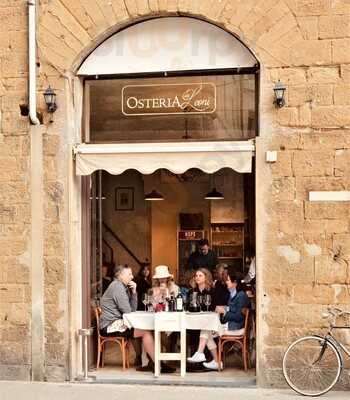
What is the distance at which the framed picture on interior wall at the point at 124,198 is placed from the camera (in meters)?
12.8

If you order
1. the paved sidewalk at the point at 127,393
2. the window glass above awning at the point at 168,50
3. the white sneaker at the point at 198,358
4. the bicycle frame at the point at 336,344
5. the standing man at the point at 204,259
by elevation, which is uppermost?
the window glass above awning at the point at 168,50

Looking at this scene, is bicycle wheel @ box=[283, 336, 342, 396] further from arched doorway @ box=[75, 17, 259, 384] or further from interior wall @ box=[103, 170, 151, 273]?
interior wall @ box=[103, 170, 151, 273]

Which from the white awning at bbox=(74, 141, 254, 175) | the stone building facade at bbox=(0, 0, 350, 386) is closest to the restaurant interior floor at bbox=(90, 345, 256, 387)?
the stone building facade at bbox=(0, 0, 350, 386)

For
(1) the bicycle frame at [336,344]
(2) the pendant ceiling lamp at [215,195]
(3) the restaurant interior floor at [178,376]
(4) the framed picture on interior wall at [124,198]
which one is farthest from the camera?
(2) the pendant ceiling lamp at [215,195]

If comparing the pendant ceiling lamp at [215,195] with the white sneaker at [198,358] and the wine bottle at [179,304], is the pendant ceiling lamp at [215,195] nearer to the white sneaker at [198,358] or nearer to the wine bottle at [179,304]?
the wine bottle at [179,304]

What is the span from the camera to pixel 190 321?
407 inches

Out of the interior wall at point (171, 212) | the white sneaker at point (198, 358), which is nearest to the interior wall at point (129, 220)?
the interior wall at point (171, 212)

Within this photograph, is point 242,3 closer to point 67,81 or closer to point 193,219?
point 67,81

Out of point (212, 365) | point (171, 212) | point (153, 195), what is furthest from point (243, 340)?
point (171, 212)

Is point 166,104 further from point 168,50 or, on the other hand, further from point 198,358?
point 198,358

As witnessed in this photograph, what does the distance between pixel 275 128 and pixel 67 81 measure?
2.65 meters

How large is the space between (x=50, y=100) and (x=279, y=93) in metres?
2.80

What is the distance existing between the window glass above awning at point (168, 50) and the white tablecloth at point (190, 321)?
311 centimetres

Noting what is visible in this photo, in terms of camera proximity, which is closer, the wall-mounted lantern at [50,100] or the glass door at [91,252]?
the wall-mounted lantern at [50,100]
